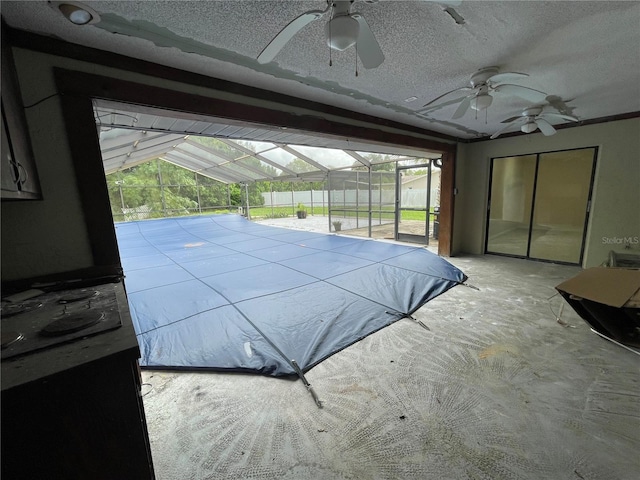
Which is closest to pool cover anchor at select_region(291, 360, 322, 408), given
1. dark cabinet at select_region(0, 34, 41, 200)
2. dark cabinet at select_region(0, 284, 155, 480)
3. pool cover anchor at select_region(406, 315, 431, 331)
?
dark cabinet at select_region(0, 284, 155, 480)

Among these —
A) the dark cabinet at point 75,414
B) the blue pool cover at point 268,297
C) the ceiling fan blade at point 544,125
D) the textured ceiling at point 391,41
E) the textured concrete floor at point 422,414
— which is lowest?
the textured concrete floor at point 422,414

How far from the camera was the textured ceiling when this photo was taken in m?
1.50

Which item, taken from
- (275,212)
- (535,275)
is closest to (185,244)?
(535,275)

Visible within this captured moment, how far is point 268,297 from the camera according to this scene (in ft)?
11.2

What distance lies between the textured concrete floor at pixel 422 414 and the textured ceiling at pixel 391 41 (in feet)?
7.81

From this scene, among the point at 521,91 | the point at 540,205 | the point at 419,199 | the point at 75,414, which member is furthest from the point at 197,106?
the point at 540,205

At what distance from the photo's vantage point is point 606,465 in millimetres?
1305

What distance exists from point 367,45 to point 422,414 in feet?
7.41

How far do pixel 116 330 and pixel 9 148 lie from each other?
1.09 m

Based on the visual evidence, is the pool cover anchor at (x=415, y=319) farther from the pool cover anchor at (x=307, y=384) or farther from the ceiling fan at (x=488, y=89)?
the ceiling fan at (x=488, y=89)

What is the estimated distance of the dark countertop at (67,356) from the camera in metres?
0.78

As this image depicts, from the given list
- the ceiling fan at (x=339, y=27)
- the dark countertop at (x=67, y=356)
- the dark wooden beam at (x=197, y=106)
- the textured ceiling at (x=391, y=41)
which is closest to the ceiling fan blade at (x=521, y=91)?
the textured ceiling at (x=391, y=41)

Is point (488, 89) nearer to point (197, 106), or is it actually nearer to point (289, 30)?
point (289, 30)

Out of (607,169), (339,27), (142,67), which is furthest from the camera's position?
(607,169)
